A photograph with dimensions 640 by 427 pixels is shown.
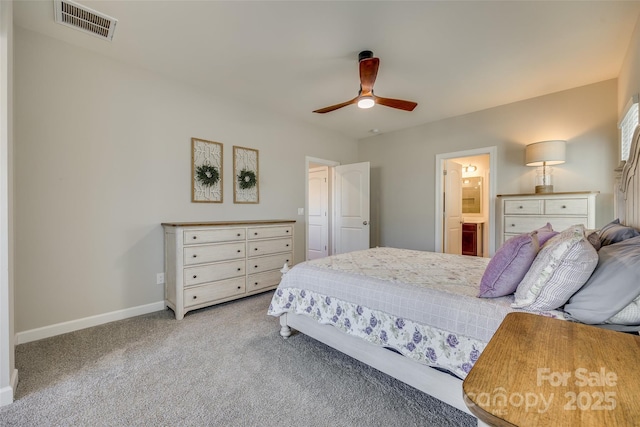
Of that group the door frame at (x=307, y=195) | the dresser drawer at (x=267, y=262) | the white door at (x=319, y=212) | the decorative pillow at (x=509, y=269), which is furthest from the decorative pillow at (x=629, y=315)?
the white door at (x=319, y=212)

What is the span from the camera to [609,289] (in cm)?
112

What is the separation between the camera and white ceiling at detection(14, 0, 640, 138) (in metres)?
2.03

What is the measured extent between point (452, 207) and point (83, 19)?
493 cm

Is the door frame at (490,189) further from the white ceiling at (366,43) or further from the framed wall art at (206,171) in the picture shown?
the framed wall art at (206,171)

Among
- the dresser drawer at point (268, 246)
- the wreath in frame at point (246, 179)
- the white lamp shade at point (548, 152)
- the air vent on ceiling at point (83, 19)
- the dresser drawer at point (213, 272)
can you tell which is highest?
the air vent on ceiling at point (83, 19)

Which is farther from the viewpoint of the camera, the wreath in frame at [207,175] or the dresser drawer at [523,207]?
the wreath in frame at [207,175]

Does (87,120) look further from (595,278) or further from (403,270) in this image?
(595,278)

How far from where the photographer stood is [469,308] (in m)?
1.43

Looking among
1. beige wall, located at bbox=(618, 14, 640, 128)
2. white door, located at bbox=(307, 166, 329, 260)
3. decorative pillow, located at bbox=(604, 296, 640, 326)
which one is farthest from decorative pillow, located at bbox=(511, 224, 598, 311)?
white door, located at bbox=(307, 166, 329, 260)

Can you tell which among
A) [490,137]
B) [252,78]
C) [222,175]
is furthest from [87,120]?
[490,137]

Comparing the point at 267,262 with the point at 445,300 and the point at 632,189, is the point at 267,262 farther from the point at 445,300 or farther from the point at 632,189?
the point at 632,189

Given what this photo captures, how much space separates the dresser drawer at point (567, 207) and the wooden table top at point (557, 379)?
2725mm

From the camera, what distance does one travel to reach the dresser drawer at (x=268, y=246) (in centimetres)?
331

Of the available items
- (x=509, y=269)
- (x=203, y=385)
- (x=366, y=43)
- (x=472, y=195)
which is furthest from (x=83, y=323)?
(x=472, y=195)
